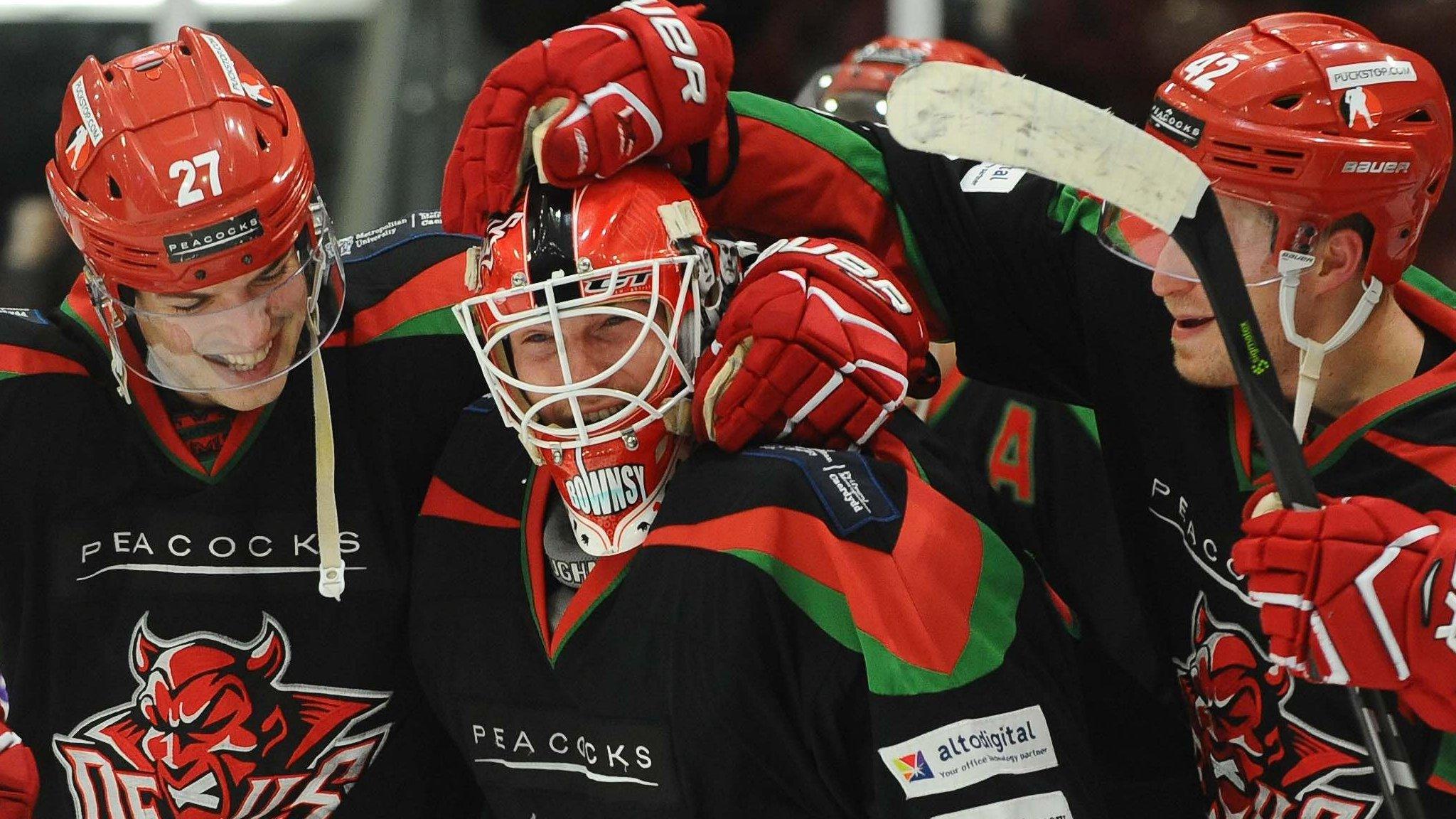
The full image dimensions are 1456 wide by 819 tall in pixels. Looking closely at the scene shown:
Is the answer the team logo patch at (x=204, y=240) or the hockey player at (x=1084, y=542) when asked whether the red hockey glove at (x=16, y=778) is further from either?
the hockey player at (x=1084, y=542)

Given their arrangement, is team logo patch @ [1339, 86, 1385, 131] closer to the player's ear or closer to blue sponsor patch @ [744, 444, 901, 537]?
the player's ear

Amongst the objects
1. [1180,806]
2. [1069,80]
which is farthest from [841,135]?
[1069,80]

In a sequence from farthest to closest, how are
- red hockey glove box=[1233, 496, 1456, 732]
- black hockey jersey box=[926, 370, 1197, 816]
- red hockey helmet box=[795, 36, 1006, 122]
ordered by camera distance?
1. red hockey helmet box=[795, 36, 1006, 122]
2. black hockey jersey box=[926, 370, 1197, 816]
3. red hockey glove box=[1233, 496, 1456, 732]

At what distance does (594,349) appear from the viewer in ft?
5.87

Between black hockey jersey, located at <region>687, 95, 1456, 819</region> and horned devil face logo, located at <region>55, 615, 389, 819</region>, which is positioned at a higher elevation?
black hockey jersey, located at <region>687, 95, 1456, 819</region>

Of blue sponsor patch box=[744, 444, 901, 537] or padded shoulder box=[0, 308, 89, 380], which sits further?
padded shoulder box=[0, 308, 89, 380]

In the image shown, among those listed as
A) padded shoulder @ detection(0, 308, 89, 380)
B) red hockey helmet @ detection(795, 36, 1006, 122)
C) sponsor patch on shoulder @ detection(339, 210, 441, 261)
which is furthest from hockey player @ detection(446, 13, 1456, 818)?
red hockey helmet @ detection(795, 36, 1006, 122)

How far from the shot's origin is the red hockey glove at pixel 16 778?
2.04 metres

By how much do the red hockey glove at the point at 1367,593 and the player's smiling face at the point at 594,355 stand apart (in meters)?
0.63

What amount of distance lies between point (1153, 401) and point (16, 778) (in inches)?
55.9

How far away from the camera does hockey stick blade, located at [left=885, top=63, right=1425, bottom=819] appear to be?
1.39 meters

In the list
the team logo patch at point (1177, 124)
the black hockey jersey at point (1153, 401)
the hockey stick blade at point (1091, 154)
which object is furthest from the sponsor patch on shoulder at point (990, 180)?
the hockey stick blade at point (1091, 154)

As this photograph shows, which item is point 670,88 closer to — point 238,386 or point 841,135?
point 841,135

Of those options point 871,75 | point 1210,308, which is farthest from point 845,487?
point 871,75
